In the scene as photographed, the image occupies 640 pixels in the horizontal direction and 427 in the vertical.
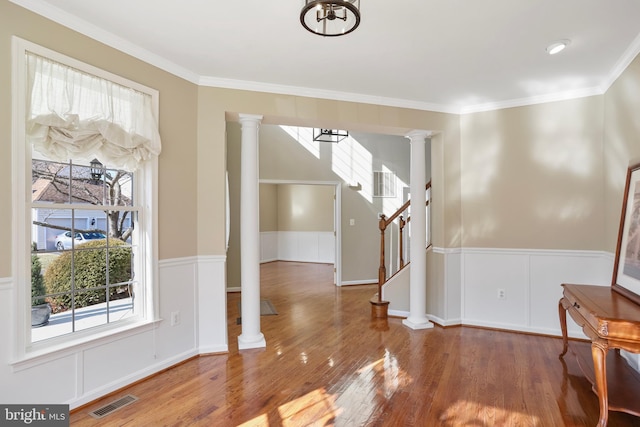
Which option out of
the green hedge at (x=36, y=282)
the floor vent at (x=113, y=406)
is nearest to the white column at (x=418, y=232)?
the floor vent at (x=113, y=406)

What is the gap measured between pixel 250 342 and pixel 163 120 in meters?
2.19

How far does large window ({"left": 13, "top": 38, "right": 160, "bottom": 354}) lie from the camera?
2.15 metres

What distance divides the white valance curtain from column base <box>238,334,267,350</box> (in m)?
1.87

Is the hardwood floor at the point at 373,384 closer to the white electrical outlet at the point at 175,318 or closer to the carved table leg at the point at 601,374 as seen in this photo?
the carved table leg at the point at 601,374

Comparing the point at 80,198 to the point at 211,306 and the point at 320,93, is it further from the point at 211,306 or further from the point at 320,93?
the point at 320,93

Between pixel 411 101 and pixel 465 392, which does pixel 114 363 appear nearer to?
pixel 465 392

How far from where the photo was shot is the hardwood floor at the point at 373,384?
88.5 inches

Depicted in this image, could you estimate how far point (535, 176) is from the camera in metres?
3.84

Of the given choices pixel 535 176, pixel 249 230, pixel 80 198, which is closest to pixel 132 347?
pixel 80 198

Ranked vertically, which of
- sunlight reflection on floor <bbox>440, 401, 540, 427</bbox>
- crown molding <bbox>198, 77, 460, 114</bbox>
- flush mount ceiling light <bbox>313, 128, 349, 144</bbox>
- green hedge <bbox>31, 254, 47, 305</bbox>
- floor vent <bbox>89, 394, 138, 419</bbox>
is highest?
flush mount ceiling light <bbox>313, 128, 349, 144</bbox>

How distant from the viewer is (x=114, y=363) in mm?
2594

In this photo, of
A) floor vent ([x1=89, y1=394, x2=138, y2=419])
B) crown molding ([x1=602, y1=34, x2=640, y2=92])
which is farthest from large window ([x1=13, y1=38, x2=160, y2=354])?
crown molding ([x1=602, y1=34, x2=640, y2=92])

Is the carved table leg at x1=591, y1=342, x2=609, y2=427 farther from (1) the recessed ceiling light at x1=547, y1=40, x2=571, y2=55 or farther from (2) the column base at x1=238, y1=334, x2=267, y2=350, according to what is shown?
(2) the column base at x1=238, y1=334, x2=267, y2=350

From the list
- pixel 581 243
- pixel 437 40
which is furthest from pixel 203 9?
pixel 581 243
